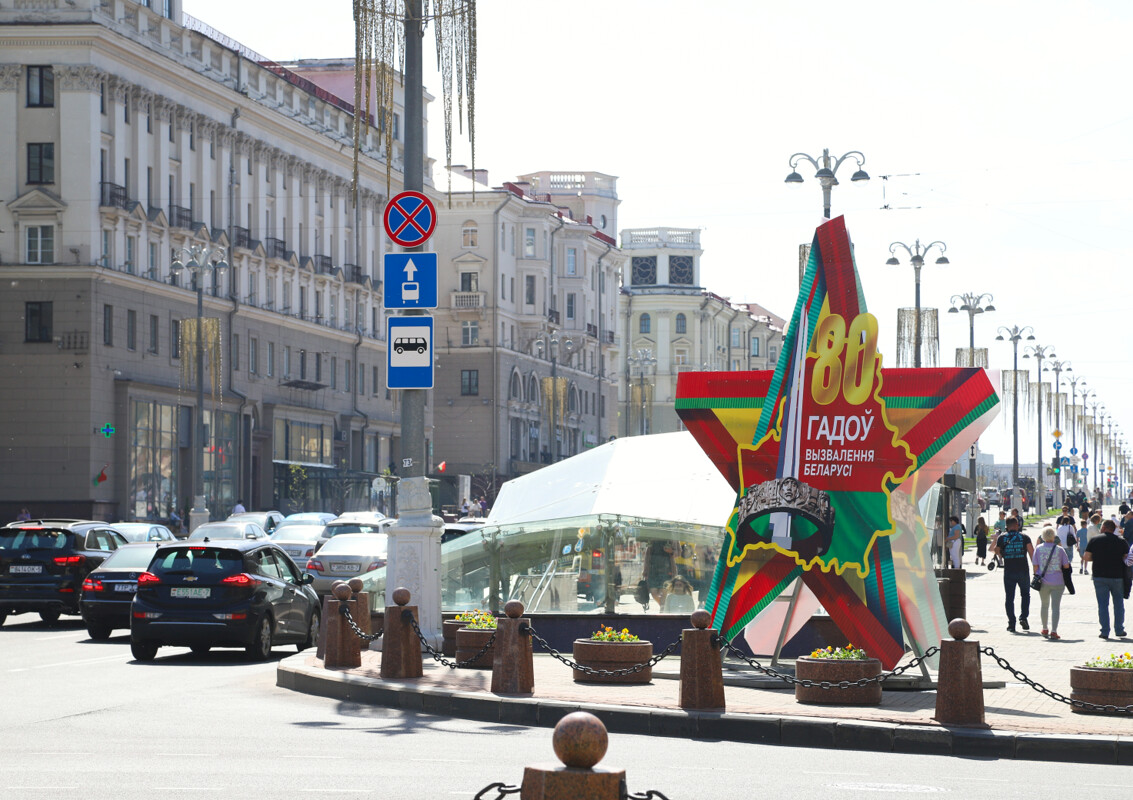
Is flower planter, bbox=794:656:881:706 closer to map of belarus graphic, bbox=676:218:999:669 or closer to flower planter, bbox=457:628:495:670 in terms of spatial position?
map of belarus graphic, bbox=676:218:999:669

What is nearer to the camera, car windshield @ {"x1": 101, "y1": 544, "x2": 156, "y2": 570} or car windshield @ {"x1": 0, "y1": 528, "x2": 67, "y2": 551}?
car windshield @ {"x1": 101, "y1": 544, "x2": 156, "y2": 570}

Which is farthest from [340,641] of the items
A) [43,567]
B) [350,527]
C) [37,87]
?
[37,87]

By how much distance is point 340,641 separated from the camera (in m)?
16.7

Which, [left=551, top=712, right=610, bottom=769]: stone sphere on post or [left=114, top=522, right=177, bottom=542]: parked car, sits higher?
[left=551, top=712, right=610, bottom=769]: stone sphere on post

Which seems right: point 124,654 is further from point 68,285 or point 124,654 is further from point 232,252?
point 232,252

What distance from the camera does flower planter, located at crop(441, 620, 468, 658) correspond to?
18.0 m

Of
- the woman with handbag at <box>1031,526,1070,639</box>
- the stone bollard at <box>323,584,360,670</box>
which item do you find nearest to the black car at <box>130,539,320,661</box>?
the stone bollard at <box>323,584,360,670</box>

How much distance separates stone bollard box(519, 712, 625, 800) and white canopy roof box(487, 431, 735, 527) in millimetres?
14868

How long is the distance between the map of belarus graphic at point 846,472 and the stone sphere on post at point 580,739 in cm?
1032

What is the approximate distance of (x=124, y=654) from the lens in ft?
68.2

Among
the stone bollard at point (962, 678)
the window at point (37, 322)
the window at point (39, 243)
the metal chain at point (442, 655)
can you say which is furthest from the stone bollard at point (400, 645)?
the window at point (39, 243)

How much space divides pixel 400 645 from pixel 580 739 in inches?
389

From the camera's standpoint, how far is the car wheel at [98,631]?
23281mm

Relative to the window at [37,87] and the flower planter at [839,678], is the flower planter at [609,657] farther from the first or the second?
the window at [37,87]
